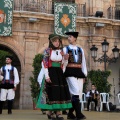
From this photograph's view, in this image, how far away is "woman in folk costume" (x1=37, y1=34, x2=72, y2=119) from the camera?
6422 millimetres

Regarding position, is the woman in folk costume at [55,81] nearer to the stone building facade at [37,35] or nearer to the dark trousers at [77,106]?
the dark trousers at [77,106]

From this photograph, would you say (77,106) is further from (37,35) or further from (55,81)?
(37,35)

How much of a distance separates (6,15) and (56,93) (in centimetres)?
1019

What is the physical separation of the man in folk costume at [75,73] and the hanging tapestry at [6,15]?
9.44 metres

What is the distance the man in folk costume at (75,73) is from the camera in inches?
259

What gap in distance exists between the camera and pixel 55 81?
21.4 feet

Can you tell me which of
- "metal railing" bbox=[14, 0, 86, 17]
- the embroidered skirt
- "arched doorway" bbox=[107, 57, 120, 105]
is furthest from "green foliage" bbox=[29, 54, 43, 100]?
the embroidered skirt

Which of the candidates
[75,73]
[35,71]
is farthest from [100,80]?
[75,73]

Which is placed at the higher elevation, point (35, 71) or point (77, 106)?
point (35, 71)

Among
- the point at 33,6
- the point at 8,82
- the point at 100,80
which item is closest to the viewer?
the point at 8,82

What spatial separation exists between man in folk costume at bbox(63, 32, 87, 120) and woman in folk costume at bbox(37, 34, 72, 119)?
14 cm

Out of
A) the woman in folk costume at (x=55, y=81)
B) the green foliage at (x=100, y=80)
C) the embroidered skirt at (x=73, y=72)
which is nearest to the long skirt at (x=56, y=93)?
the woman in folk costume at (x=55, y=81)

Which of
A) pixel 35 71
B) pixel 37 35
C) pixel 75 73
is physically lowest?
pixel 75 73

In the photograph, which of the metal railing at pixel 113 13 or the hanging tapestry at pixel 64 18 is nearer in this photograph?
the hanging tapestry at pixel 64 18
